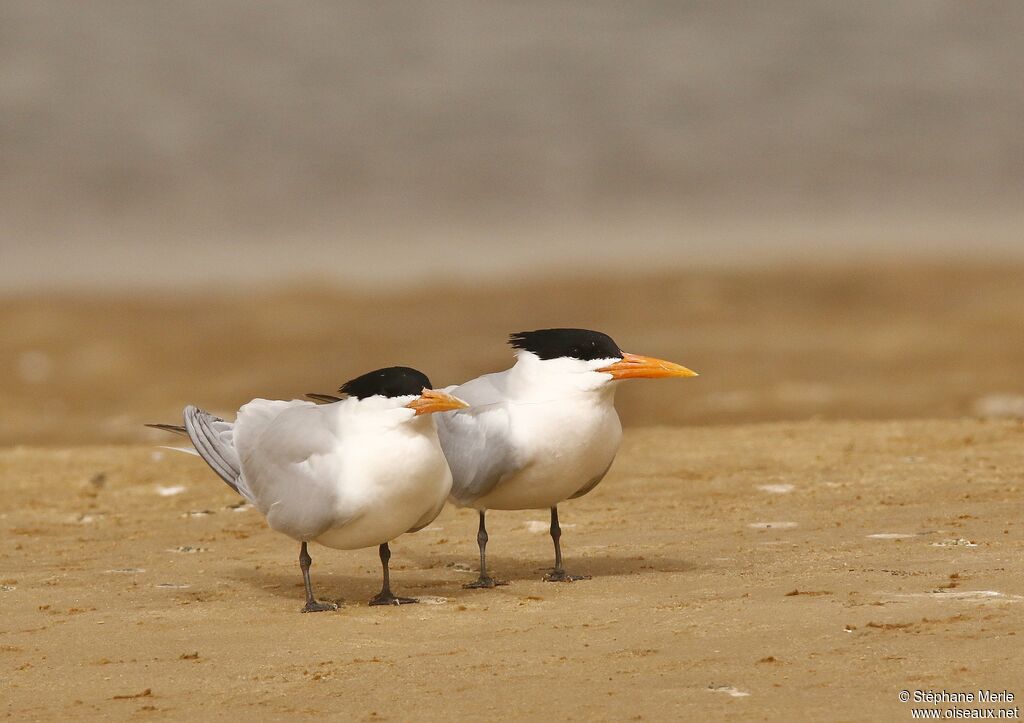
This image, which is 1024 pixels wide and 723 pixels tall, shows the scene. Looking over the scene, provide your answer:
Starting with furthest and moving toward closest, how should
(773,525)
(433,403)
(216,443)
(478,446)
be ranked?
1. (773,525)
2. (216,443)
3. (478,446)
4. (433,403)

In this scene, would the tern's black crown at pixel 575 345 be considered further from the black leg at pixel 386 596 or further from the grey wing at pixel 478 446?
the black leg at pixel 386 596

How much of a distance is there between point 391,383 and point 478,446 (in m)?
0.69

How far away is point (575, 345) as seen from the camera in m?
6.72

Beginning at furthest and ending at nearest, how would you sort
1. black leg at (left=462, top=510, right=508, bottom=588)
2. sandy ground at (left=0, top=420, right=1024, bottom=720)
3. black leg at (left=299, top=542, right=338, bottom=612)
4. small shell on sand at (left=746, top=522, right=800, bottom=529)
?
small shell on sand at (left=746, top=522, right=800, bottom=529), black leg at (left=462, top=510, right=508, bottom=588), black leg at (left=299, top=542, right=338, bottom=612), sandy ground at (left=0, top=420, right=1024, bottom=720)

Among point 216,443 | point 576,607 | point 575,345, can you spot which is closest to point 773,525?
point 575,345

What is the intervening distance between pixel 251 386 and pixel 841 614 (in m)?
15.7

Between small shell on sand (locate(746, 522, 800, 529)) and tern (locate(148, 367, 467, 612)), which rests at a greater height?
tern (locate(148, 367, 467, 612))

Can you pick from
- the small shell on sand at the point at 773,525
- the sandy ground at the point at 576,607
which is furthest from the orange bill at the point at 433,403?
the small shell on sand at the point at 773,525

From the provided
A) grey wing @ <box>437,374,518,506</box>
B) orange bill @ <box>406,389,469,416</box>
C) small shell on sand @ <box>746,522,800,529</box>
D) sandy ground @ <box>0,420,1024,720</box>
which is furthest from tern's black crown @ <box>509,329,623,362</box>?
small shell on sand @ <box>746,522,800,529</box>

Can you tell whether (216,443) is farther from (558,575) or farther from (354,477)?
(558,575)

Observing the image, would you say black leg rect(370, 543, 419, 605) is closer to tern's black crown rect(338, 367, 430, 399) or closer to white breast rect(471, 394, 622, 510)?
white breast rect(471, 394, 622, 510)

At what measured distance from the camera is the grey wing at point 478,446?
21.8 feet

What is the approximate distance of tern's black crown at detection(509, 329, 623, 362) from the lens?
264 inches

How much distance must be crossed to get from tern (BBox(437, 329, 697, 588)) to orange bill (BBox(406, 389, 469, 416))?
0.60 m
